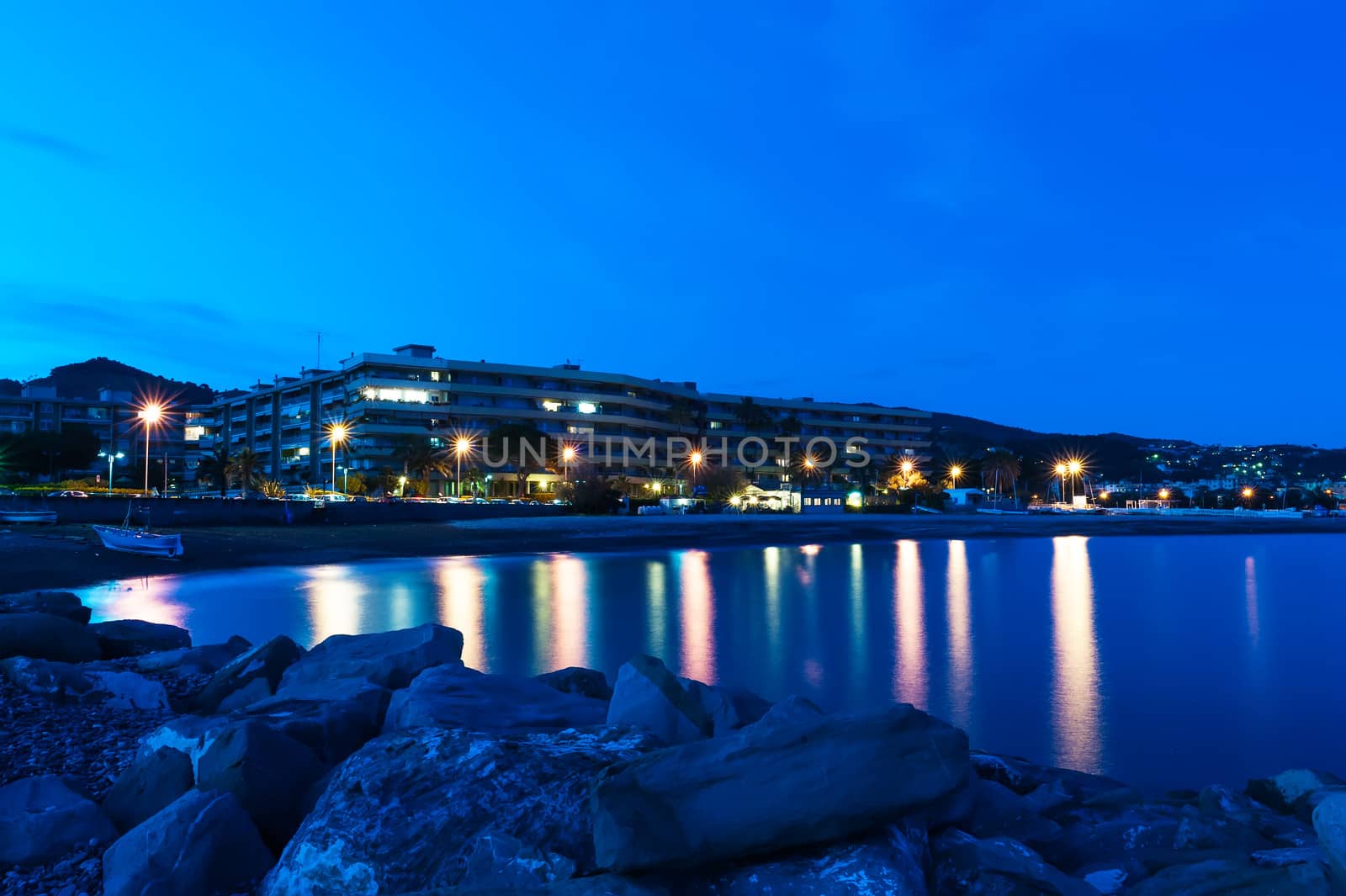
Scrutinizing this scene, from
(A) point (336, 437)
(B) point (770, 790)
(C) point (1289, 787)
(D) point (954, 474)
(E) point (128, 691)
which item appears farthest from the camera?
(D) point (954, 474)

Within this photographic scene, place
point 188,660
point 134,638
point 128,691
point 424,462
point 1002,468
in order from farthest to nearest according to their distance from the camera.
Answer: point 1002,468
point 424,462
point 134,638
point 188,660
point 128,691

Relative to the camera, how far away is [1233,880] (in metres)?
4.42

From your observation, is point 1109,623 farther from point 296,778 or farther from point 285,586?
point 285,586

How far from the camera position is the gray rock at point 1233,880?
4.12 meters

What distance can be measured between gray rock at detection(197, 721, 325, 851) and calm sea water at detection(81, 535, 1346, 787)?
26.5 ft

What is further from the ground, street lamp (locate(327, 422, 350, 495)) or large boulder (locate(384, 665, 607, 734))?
street lamp (locate(327, 422, 350, 495))

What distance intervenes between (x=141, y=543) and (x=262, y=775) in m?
36.7

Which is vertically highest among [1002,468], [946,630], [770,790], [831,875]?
[1002,468]

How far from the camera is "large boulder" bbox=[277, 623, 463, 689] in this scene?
880cm

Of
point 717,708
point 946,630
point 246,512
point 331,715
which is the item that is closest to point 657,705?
point 717,708

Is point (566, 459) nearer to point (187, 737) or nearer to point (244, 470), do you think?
point (244, 470)

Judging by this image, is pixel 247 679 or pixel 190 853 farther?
pixel 247 679

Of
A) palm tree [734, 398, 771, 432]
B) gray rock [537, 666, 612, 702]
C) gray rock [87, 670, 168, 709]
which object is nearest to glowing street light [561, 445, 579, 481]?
palm tree [734, 398, 771, 432]

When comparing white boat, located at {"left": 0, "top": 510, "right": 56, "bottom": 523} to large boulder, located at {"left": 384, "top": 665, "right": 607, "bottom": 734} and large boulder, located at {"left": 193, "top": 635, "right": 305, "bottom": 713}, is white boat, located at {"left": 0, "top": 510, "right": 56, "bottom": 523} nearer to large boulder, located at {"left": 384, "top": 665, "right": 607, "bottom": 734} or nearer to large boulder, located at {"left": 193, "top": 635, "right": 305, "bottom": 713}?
large boulder, located at {"left": 193, "top": 635, "right": 305, "bottom": 713}
